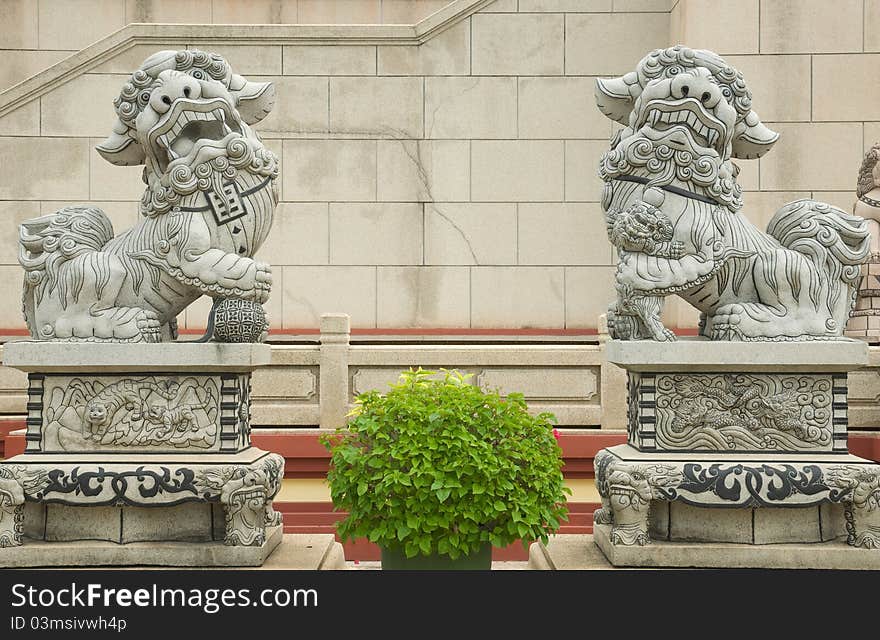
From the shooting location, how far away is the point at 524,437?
5285 millimetres

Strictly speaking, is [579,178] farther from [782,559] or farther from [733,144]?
[782,559]

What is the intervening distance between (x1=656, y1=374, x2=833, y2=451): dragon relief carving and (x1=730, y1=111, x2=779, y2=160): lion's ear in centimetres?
130

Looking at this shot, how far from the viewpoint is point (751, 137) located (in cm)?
502

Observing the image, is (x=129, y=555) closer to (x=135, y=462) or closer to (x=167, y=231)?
(x=135, y=462)

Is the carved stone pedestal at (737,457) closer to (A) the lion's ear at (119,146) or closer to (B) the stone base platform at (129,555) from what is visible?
(B) the stone base platform at (129,555)

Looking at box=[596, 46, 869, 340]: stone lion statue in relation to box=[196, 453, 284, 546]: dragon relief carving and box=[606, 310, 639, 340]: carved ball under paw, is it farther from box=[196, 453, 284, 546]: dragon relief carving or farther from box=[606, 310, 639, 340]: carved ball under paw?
box=[196, 453, 284, 546]: dragon relief carving

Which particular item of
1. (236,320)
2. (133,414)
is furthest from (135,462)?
(236,320)

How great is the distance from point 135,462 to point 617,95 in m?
3.32

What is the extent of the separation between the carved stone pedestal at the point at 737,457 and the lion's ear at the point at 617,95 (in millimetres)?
1374

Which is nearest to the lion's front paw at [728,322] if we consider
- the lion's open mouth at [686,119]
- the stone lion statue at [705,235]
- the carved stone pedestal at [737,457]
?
the stone lion statue at [705,235]

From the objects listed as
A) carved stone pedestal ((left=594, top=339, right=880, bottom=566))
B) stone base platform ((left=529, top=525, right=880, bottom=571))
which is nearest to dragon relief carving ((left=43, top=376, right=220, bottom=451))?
carved stone pedestal ((left=594, top=339, right=880, bottom=566))

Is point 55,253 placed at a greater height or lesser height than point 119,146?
lesser

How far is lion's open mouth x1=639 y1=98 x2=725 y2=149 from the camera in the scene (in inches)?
189

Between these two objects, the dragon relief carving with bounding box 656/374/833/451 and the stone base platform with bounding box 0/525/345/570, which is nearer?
the stone base platform with bounding box 0/525/345/570
